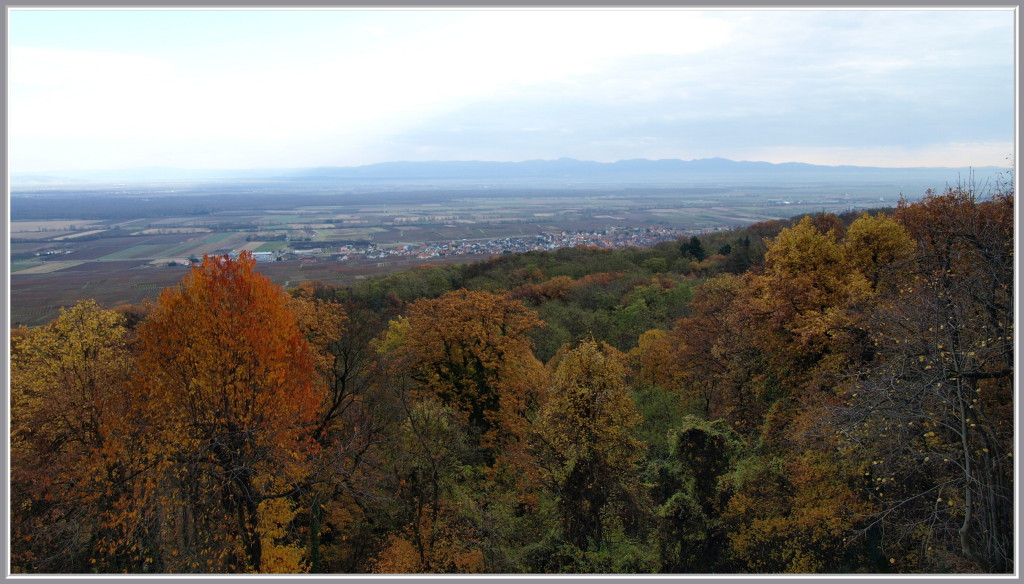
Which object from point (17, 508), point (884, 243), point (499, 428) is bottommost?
point (499, 428)

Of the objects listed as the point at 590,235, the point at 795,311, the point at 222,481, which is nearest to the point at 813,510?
the point at 795,311

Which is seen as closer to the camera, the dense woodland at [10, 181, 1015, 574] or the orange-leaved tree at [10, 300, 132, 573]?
the dense woodland at [10, 181, 1015, 574]

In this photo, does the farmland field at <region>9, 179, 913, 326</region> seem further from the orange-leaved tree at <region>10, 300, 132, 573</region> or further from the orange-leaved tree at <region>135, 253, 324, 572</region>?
the orange-leaved tree at <region>135, 253, 324, 572</region>

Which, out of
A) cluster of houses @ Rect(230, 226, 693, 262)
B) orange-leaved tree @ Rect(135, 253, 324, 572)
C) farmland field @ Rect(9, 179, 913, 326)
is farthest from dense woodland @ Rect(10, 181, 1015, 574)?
cluster of houses @ Rect(230, 226, 693, 262)

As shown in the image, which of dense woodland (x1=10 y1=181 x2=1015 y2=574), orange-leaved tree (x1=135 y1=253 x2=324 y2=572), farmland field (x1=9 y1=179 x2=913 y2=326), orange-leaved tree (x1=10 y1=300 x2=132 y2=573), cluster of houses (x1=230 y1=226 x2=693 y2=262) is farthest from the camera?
cluster of houses (x1=230 y1=226 x2=693 y2=262)

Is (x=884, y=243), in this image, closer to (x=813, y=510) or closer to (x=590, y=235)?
(x=813, y=510)

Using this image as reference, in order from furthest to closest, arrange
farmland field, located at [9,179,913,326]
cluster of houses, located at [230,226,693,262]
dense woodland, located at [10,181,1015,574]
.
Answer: cluster of houses, located at [230,226,693,262], farmland field, located at [9,179,913,326], dense woodland, located at [10,181,1015,574]

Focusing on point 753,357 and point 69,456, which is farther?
point 753,357
